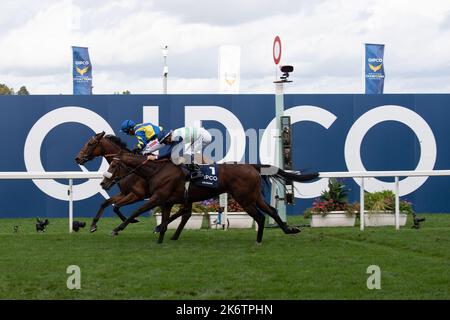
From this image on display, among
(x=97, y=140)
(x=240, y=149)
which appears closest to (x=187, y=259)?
(x=97, y=140)

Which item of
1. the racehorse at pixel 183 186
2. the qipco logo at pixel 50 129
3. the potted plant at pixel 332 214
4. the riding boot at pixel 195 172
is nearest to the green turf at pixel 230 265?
the racehorse at pixel 183 186

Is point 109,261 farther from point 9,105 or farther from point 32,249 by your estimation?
point 9,105

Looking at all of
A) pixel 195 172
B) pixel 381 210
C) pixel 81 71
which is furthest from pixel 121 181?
pixel 81 71

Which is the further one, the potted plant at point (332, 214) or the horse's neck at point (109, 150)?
the potted plant at point (332, 214)

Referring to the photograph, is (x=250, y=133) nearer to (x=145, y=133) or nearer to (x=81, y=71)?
(x=81, y=71)

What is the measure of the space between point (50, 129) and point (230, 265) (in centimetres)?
882

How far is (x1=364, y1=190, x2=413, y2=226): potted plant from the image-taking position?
512 inches

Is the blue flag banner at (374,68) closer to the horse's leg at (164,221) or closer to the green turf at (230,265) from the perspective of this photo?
the green turf at (230,265)

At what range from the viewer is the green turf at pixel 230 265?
644 centimetres

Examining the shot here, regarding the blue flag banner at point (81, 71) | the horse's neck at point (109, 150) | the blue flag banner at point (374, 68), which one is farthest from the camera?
the blue flag banner at point (81, 71)

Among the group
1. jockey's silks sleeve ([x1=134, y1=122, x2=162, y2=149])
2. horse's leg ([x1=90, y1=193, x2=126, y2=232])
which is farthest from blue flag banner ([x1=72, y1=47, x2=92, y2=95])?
jockey's silks sleeve ([x1=134, y1=122, x2=162, y2=149])

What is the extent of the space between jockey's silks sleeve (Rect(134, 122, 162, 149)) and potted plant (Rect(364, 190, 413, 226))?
3970 millimetres

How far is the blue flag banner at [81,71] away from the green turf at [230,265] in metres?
7.45

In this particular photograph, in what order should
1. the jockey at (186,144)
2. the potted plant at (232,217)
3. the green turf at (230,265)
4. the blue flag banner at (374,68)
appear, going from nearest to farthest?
the green turf at (230,265), the jockey at (186,144), the potted plant at (232,217), the blue flag banner at (374,68)
